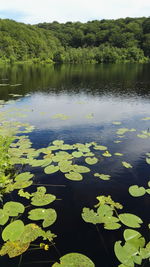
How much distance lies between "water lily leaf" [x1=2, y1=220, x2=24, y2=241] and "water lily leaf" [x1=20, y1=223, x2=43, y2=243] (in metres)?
0.14

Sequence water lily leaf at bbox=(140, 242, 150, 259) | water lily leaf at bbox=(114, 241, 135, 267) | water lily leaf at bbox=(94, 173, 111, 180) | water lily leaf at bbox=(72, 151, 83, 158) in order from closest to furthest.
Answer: water lily leaf at bbox=(114, 241, 135, 267) → water lily leaf at bbox=(140, 242, 150, 259) → water lily leaf at bbox=(94, 173, 111, 180) → water lily leaf at bbox=(72, 151, 83, 158)

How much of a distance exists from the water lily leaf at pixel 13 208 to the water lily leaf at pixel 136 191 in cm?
475

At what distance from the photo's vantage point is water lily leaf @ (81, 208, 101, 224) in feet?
24.0

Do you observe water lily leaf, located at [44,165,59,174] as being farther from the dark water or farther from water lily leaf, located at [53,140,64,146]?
water lily leaf, located at [53,140,64,146]

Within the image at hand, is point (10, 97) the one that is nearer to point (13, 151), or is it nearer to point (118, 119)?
point (118, 119)

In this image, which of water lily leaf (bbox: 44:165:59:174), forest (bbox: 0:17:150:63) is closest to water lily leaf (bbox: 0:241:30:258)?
water lily leaf (bbox: 44:165:59:174)

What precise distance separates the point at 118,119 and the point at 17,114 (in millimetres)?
10719

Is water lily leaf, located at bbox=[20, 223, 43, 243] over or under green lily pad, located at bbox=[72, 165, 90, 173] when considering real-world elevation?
under

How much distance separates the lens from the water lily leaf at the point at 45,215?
7.21m

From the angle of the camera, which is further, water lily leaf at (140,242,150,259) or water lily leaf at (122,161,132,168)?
water lily leaf at (122,161,132,168)

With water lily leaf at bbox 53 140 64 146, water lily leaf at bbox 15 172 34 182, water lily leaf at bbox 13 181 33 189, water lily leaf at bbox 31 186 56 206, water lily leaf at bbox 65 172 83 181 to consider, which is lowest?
water lily leaf at bbox 31 186 56 206

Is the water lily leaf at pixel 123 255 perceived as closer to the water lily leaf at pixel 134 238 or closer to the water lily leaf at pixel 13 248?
the water lily leaf at pixel 134 238

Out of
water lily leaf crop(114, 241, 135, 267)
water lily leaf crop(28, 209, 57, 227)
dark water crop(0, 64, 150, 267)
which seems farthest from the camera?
water lily leaf crop(28, 209, 57, 227)

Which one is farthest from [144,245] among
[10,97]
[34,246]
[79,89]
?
[79,89]
